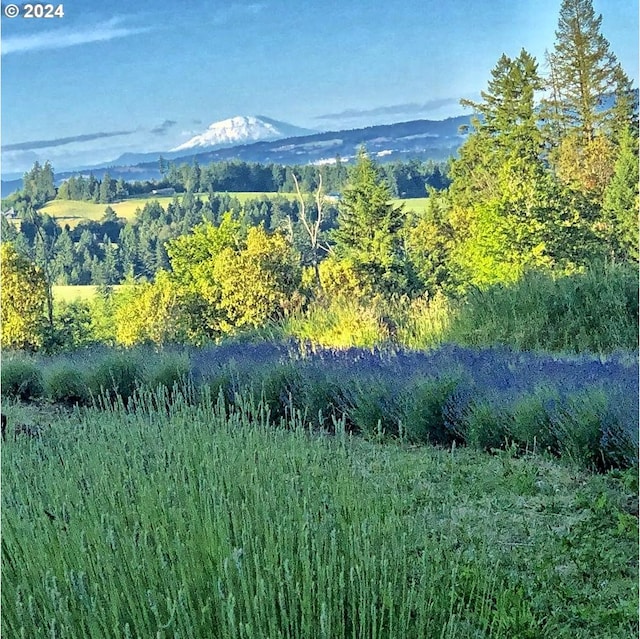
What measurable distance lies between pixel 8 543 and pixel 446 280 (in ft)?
28.7

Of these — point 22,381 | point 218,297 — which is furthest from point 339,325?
point 22,381

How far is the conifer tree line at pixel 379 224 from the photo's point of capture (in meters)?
9.52

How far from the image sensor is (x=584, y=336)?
686cm

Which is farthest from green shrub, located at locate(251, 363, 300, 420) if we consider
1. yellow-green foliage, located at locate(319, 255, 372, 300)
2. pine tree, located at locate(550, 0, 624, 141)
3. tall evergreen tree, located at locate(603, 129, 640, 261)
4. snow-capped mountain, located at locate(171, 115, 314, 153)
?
pine tree, located at locate(550, 0, 624, 141)

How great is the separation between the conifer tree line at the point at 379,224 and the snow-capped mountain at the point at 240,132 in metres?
0.38

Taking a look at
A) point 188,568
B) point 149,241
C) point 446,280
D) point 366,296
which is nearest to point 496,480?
point 188,568

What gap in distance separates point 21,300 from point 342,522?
8290 mm

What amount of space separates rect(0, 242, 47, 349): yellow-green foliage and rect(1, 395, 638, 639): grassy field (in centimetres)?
633

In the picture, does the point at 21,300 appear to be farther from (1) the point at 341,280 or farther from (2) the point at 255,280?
(1) the point at 341,280

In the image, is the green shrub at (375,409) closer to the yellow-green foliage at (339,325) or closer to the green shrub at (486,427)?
the green shrub at (486,427)

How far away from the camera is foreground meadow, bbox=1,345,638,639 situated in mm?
1536

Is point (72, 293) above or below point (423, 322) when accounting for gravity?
above

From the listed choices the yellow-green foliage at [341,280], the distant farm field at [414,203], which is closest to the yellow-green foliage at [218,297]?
the yellow-green foliage at [341,280]

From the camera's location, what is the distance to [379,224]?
407 inches
